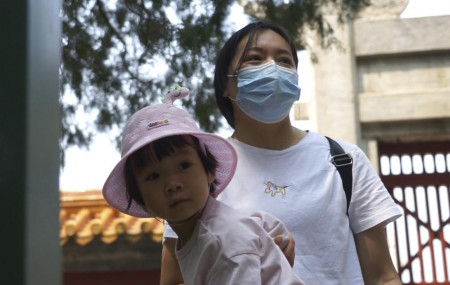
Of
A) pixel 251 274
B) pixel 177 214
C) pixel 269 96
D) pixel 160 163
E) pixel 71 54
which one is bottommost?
pixel 251 274

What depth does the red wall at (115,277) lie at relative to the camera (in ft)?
22.7

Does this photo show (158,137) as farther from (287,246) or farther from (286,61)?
(286,61)

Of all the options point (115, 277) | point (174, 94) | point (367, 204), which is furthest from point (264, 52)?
point (115, 277)

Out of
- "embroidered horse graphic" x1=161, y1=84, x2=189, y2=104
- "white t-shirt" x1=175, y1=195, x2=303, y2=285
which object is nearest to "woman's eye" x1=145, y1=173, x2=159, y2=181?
"white t-shirt" x1=175, y1=195, x2=303, y2=285

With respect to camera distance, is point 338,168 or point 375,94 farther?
point 375,94

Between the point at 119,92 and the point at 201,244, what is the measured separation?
3.53 metres

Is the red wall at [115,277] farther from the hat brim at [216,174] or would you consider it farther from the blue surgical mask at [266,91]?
the hat brim at [216,174]

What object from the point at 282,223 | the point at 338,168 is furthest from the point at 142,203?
the point at 338,168

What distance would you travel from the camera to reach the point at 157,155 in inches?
63.2

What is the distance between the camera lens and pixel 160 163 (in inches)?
62.7

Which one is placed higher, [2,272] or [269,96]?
[269,96]

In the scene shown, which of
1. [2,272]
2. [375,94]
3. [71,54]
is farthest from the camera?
[375,94]

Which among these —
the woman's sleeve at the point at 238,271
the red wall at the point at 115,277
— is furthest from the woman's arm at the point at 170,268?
the red wall at the point at 115,277

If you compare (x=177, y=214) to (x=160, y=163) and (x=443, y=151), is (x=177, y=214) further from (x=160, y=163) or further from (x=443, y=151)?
(x=443, y=151)
